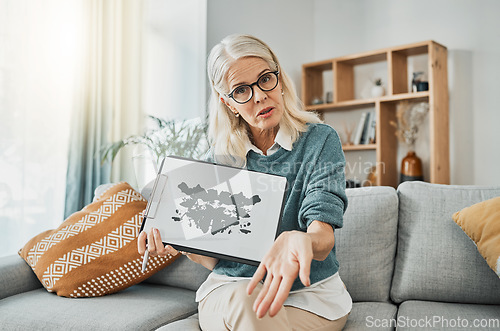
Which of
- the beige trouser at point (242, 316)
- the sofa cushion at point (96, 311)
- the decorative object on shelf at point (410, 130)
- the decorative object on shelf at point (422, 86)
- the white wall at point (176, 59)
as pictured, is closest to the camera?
the beige trouser at point (242, 316)

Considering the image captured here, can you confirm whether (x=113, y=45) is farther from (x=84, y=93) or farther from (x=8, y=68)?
(x=8, y=68)

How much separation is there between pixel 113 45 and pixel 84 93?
41cm

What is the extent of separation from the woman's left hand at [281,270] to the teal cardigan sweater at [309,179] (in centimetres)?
30

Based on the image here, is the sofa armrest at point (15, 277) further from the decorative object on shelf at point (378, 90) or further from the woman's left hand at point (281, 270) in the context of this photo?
the decorative object on shelf at point (378, 90)

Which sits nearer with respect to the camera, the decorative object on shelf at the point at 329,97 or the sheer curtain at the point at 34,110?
the sheer curtain at the point at 34,110

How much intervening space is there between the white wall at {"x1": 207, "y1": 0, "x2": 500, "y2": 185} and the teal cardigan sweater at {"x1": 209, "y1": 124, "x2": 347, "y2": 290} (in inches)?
86.9

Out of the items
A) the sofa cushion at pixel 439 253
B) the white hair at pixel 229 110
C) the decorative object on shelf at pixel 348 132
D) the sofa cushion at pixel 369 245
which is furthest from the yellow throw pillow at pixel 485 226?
the decorative object on shelf at pixel 348 132

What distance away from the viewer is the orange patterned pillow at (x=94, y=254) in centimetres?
157

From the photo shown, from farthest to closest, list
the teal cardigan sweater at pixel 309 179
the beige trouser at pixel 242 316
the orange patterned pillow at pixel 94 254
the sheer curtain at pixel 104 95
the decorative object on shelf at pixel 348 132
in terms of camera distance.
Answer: the decorative object on shelf at pixel 348 132, the sheer curtain at pixel 104 95, the orange patterned pillow at pixel 94 254, the teal cardigan sweater at pixel 309 179, the beige trouser at pixel 242 316

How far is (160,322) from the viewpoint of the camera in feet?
4.55

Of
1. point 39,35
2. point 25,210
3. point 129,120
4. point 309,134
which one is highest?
point 39,35

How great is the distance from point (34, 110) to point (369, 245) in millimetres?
1938

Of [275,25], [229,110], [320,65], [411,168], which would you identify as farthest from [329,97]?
[229,110]

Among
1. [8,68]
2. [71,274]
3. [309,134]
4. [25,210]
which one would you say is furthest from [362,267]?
[8,68]
